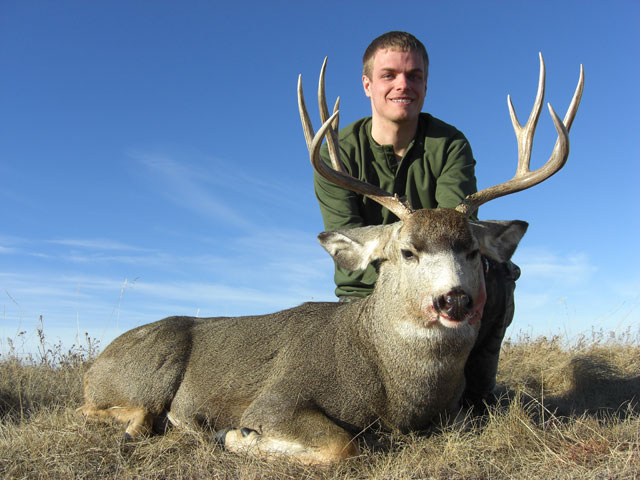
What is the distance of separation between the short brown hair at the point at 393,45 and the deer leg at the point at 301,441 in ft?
11.8

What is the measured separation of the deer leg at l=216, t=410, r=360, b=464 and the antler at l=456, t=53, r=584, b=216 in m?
1.70

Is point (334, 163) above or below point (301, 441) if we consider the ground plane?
above

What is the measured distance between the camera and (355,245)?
13.8 ft

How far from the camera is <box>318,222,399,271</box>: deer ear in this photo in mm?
4145

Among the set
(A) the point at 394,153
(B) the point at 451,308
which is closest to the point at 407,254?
(B) the point at 451,308

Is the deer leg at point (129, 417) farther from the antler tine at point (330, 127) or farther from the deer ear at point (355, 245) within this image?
the antler tine at point (330, 127)

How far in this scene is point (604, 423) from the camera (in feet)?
14.0

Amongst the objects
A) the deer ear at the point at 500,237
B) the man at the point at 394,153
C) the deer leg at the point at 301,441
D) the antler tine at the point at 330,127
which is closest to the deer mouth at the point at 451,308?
the deer ear at the point at 500,237

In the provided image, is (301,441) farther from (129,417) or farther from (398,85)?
(398,85)

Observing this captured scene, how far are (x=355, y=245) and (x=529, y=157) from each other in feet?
5.19

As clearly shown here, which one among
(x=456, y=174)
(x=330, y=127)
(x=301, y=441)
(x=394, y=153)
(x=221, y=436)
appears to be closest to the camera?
(x=301, y=441)

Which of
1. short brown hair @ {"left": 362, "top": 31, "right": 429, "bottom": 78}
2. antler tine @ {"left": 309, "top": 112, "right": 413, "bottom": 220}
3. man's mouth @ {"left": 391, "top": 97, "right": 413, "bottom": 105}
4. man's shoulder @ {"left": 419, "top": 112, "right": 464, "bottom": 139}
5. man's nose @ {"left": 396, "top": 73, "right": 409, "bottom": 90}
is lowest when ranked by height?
antler tine @ {"left": 309, "top": 112, "right": 413, "bottom": 220}

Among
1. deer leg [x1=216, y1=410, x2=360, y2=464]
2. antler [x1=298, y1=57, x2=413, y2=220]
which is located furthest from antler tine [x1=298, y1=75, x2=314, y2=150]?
deer leg [x1=216, y1=410, x2=360, y2=464]

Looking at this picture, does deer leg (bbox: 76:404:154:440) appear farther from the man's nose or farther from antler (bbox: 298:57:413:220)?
the man's nose
